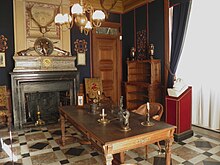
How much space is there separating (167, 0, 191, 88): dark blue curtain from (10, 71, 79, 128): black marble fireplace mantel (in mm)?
2244

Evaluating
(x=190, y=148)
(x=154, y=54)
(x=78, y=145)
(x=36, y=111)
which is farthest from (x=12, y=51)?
(x=190, y=148)

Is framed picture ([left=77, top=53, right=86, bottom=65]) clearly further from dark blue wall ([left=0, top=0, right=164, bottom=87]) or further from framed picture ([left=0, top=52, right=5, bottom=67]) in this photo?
framed picture ([left=0, top=52, right=5, bottom=67])

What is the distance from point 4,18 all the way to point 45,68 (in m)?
1.39

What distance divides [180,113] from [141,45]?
2.27 m

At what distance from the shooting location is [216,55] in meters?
3.73

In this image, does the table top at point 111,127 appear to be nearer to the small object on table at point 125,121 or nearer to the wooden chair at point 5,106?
the small object on table at point 125,121

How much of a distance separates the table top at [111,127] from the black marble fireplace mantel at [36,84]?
6.69ft

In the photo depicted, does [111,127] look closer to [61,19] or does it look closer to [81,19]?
[81,19]

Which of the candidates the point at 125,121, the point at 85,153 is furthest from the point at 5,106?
the point at 125,121

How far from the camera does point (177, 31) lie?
13.4 feet

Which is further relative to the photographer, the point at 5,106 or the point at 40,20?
the point at 40,20

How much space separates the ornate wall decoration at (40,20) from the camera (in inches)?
179

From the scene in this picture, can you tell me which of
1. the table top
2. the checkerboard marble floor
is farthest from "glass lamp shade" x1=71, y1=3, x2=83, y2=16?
the checkerboard marble floor

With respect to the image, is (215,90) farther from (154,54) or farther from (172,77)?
(154,54)
